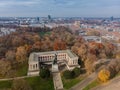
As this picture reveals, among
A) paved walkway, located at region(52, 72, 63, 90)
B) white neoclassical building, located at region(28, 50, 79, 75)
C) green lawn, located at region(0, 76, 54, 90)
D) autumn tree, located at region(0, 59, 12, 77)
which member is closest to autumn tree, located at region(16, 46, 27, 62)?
white neoclassical building, located at region(28, 50, 79, 75)

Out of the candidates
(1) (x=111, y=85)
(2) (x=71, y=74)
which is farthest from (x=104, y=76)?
(2) (x=71, y=74)

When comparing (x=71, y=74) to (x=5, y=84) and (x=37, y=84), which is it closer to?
(x=37, y=84)

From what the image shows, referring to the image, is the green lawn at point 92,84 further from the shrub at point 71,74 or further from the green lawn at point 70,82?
the shrub at point 71,74

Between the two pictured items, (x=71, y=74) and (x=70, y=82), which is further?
(x=71, y=74)

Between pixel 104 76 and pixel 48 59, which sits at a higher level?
pixel 104 76

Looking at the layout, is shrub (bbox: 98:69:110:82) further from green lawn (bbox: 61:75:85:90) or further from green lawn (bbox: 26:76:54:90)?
green lawn (bbox: 26:76:54:90)

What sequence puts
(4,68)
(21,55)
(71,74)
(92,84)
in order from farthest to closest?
(21,55)
(4,68)
(71,74)
(92,84)
